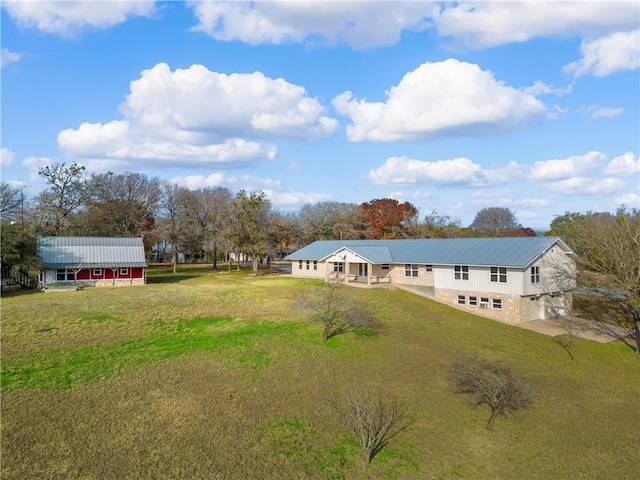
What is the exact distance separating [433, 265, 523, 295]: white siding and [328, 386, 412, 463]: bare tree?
64.9ft

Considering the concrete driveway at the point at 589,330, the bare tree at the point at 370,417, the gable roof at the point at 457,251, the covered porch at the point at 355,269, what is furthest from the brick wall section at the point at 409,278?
the bare tree at the point at 370,417

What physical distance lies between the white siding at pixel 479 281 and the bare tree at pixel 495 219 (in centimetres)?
6244

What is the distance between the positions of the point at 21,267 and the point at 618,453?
43840 millimetres

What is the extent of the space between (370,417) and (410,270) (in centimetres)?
2989

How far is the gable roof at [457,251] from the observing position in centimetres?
3409

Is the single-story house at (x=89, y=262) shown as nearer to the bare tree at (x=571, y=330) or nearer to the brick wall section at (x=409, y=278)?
the brick wall section at (x=409, y=278)

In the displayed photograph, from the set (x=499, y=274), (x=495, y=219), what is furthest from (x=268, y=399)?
(x=495, y=219)

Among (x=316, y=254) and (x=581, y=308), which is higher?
(x=316, y=254)

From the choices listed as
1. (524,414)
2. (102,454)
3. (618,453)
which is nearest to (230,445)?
(102,454)

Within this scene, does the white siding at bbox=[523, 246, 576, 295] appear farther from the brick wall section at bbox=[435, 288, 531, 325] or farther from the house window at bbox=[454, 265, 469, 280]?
the house window at bbox=[454, 265, 469, 280]

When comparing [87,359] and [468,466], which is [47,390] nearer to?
[87,359]

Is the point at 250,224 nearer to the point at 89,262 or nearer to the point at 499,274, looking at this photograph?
the point at 89,262

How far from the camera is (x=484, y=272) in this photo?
3522 centimetres

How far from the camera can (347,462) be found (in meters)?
13.2
